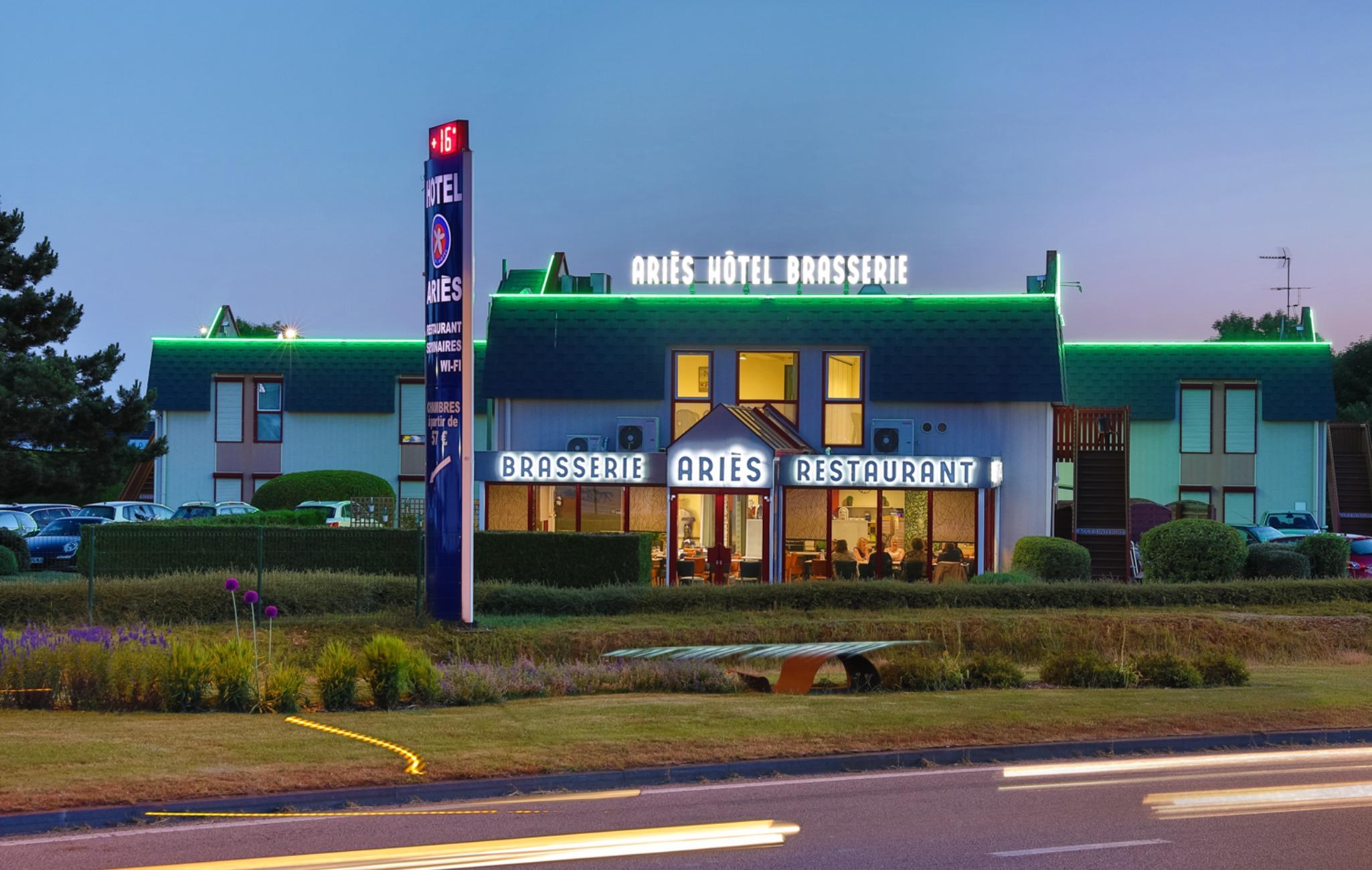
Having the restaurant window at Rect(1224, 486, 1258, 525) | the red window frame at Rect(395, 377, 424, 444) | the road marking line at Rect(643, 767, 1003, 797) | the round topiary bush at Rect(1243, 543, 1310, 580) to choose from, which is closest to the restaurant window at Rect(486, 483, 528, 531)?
the red window frame at Rect(395, 377, 424, 444)

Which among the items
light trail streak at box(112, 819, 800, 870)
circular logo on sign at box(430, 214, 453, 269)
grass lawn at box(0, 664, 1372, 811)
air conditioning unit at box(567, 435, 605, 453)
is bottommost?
light trail streak at box(112, 819, 800, 870)

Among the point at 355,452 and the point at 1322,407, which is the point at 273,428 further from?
the point at 1322,407

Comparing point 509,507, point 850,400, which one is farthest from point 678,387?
point 509,507

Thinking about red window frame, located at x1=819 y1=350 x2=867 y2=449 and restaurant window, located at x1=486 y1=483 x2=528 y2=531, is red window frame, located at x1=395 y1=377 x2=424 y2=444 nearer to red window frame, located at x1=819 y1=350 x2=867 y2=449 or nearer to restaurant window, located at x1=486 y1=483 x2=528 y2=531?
restaurant window, located at x1=486 y1=483 x2=528 y2=531

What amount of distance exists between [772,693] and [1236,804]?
666cm

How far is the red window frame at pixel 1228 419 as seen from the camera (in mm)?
44000

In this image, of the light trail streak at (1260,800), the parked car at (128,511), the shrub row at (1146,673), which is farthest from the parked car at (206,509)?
the light trail streak at (1260,800)

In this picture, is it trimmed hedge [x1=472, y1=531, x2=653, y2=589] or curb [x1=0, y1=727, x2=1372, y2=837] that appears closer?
curb [x1=0, y1=727, x2=1372, y2=837]

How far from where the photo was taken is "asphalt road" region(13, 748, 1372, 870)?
29.7 feet

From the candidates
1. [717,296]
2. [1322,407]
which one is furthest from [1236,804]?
[1322,407]

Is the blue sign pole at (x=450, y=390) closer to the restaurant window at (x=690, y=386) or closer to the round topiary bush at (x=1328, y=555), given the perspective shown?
the restaurant window at (x=690, y=386)

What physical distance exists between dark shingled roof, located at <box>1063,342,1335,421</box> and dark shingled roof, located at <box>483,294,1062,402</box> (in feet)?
37.0

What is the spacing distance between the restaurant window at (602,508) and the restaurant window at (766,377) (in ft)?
13.3

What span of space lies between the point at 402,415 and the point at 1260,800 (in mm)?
38497
